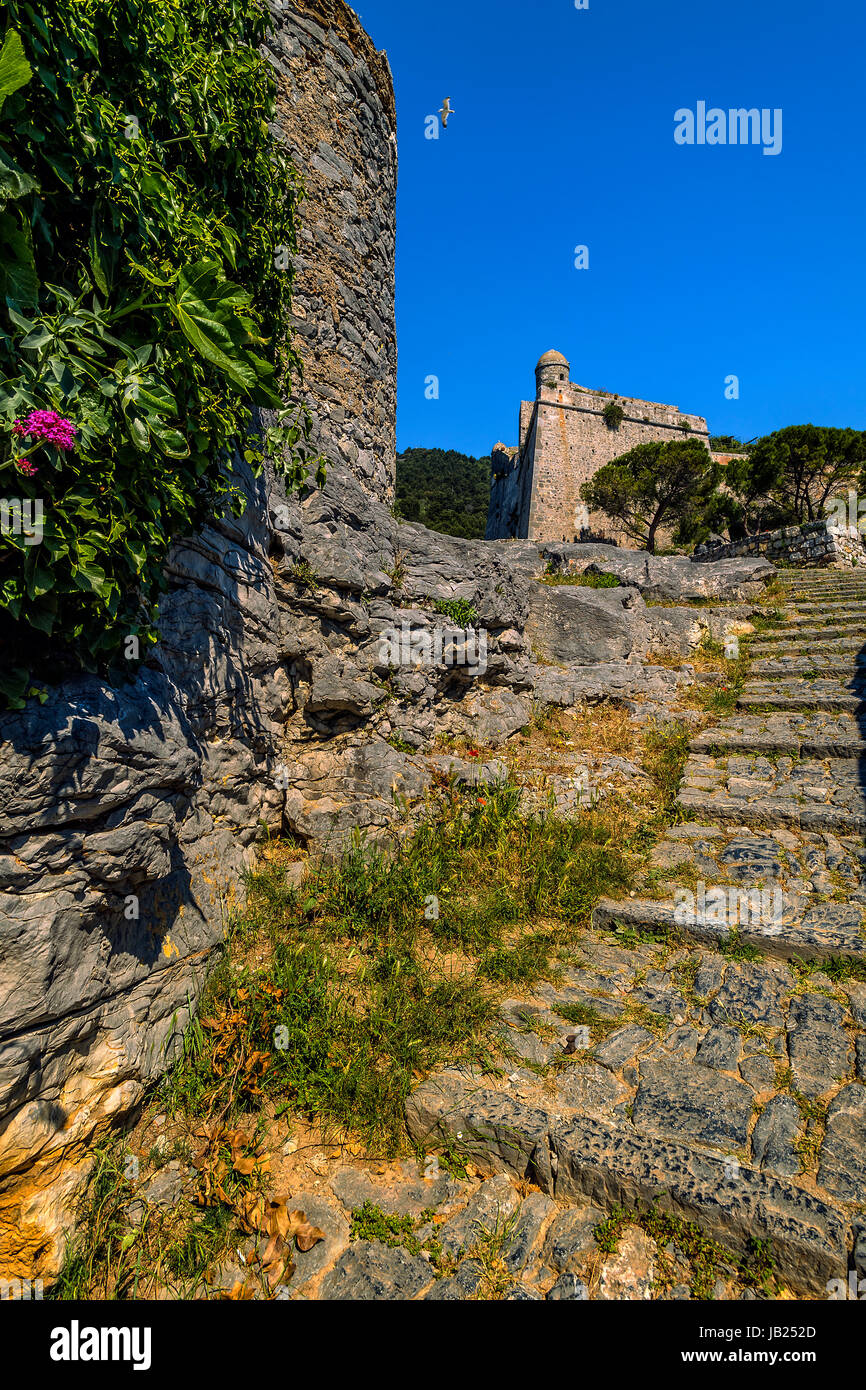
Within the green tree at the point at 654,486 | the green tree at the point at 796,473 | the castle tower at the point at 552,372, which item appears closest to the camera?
the green tree at the point at 796,473

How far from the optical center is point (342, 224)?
5566mm

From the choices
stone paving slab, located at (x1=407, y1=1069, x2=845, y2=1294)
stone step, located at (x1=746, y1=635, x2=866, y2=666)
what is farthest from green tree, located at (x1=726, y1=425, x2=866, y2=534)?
stone paving slab, located at (x1=407, y1=1069, x2=845, y2=1294)

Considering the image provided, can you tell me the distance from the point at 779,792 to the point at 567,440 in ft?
93.1

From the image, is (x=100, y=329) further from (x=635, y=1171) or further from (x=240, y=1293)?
(x=635, y=1171)

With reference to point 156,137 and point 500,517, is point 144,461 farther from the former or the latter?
point 500,517


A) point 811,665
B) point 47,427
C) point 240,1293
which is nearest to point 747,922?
point 240,1293

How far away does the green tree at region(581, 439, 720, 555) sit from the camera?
26.6 meters

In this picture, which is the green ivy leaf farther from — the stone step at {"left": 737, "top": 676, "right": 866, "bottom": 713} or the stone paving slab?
the stone step at {"left": 737, "top": 676, "right": 866, "bottom": 713}

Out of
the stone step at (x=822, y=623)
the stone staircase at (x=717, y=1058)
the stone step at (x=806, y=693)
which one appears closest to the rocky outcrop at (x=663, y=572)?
the stone step at (x=822, y=623)

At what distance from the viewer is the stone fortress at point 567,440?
29453 millimetres

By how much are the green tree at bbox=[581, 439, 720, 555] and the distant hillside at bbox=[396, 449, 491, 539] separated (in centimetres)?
1091

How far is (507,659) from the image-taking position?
6.88 meters

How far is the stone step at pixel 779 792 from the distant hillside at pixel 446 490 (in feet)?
99.0

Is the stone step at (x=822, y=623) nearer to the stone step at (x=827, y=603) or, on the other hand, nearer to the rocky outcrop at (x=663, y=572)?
the stone step at (x=827, y=603)
